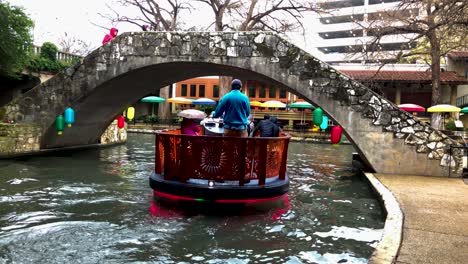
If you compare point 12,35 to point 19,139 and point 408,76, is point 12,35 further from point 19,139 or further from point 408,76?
point 408,76

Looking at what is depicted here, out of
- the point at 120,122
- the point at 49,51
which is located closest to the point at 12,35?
the point at 120,122

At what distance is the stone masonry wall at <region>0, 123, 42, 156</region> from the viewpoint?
12.8 meters

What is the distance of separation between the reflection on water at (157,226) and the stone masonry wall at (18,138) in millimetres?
2843

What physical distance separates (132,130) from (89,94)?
16602 mm

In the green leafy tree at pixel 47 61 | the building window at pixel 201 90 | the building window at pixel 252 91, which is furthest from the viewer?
the building window at pixel 201 90

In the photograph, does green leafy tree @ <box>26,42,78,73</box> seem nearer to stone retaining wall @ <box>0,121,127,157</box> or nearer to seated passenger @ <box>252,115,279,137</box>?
stone retaining wall @ <box>0,121,127,157</box>

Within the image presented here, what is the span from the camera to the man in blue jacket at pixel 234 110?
7254 mm

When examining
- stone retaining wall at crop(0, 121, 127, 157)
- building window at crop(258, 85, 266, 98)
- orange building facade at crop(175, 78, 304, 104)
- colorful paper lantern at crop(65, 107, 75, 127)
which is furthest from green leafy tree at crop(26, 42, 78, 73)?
building window at crop(258, 85, 266, 98)

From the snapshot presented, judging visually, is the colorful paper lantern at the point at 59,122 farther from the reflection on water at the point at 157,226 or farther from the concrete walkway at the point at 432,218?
the concrete walkway at the point at 432,218

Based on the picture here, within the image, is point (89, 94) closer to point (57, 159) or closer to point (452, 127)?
point (57, 159)

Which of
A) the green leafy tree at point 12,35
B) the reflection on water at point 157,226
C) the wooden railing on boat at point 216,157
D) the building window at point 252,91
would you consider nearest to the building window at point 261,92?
the building window at point 252,91

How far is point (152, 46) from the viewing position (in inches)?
467

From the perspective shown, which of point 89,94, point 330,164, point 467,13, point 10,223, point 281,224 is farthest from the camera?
point 330,164

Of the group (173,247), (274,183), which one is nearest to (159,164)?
(274,183)
